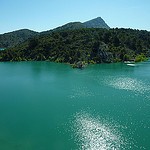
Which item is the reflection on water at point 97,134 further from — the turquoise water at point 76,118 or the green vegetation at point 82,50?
the green vegetation at point 82,50

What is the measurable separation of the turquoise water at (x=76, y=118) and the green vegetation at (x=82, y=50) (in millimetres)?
62715

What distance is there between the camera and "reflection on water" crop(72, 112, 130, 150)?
23898 mm

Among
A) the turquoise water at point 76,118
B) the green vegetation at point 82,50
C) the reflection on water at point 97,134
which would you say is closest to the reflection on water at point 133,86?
the turquoise water at point 76,118

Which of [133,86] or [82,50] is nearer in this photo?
[133,86]

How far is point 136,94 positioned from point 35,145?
3719 cm

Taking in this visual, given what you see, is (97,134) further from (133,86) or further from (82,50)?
(82,50)

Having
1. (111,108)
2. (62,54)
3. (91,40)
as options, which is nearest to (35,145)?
(111,108)

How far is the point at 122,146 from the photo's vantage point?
2367 centimetres

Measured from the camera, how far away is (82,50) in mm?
121562

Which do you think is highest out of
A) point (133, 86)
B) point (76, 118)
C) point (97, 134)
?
point (133, 86)

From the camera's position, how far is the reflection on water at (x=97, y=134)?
23898 mm

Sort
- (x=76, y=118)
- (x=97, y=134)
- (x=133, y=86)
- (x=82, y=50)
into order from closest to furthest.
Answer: (x=97, y=134) → (x=76, y=118) → (x=133, y=86) → (x=82, y=50)

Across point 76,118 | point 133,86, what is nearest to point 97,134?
point 76,118

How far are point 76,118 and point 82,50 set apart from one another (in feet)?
313
